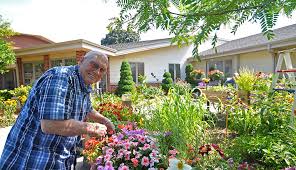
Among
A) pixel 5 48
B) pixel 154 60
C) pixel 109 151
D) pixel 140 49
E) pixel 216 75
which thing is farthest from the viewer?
pixel 154 60

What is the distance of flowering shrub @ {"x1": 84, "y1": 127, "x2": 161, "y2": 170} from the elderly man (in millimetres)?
475

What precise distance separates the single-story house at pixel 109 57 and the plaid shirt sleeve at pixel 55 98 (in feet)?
36.8

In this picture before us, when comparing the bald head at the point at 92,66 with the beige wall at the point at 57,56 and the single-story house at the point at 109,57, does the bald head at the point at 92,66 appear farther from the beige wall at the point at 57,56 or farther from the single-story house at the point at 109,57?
the beige wall at the point at 57,56

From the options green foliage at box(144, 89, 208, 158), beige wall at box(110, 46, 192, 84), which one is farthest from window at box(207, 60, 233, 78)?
green foliage at box(144, 89, 208, 158)

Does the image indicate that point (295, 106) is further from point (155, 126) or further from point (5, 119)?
point (5, 119)

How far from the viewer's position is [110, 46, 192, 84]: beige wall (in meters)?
16.9

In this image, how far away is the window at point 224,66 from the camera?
17.0 meters

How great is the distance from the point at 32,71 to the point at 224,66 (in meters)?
11.9

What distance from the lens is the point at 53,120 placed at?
1.81 metres

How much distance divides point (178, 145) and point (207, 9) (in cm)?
235

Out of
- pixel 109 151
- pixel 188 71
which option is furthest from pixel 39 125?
pixel 188 71

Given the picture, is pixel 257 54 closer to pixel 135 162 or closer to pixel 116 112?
pixel 116 112

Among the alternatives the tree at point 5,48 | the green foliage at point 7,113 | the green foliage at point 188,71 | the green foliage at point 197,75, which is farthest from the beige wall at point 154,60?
the green foliage at point 7,113

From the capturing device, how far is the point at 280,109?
434 centimetres
